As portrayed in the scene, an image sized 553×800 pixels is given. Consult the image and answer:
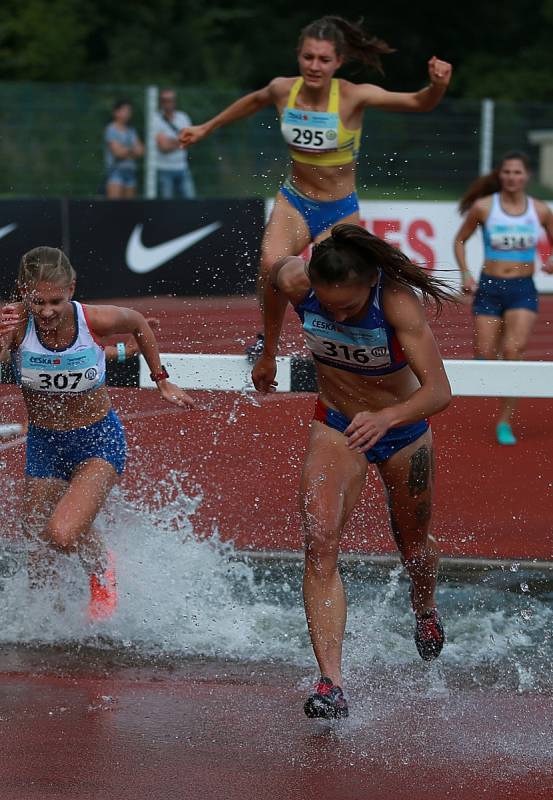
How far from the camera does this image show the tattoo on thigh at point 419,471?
5168 millimetres

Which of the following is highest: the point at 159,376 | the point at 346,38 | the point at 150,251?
the point at 346,38

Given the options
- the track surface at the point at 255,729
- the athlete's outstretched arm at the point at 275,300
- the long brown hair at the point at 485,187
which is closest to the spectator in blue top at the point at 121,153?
the long brown hair at the point at 485,187

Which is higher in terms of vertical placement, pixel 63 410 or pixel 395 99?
pixel 395 99

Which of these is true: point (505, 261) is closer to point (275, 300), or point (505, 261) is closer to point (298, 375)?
point (298, 375)

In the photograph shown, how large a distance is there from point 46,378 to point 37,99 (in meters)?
15.2

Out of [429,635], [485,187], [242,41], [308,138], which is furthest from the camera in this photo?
[242,41]

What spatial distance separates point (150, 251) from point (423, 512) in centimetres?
1058

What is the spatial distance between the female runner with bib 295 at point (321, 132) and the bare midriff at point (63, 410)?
1929mm

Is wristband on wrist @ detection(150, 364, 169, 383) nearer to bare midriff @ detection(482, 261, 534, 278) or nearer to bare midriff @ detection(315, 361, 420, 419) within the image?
bare midriff @ detection(315, 361, 420, 419)

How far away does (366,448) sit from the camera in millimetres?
4652

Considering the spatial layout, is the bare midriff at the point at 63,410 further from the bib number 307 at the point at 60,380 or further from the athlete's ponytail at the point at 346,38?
the athlete's ponytail at the point at 346,38

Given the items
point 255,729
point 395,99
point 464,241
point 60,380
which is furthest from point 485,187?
point 255,729

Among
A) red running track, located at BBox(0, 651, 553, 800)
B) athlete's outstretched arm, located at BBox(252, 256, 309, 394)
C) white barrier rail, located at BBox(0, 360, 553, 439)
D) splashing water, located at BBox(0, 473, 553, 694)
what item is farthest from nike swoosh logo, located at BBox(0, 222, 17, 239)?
red running track, located at BBox(0, 651, 553, 800)

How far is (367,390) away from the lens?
5.11 metres
